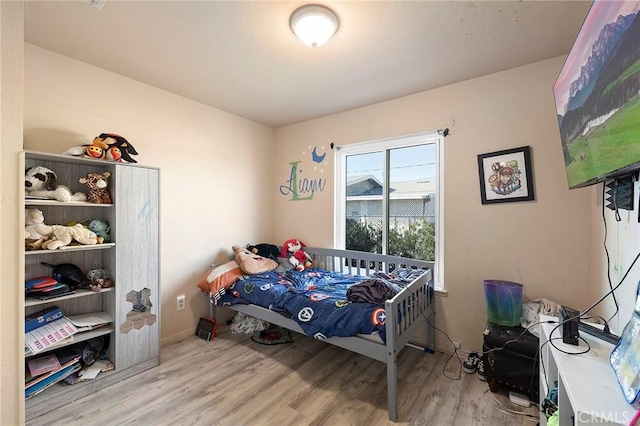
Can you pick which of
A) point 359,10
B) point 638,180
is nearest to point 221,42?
point 359,10

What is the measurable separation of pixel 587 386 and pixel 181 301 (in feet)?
9.88

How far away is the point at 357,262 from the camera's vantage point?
300cm

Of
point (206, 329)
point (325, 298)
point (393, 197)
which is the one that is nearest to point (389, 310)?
point (325, 298)

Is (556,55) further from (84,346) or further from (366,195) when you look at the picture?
(84,346)

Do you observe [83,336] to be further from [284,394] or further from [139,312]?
[284,394]

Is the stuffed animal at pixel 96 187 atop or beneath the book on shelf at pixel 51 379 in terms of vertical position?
atop

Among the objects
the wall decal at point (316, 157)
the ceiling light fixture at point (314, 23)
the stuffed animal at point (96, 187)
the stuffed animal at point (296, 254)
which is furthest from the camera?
the wall decal at point (316, 157)

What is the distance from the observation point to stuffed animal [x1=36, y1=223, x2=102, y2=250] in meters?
1.73

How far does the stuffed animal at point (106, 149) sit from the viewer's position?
1.92 meters

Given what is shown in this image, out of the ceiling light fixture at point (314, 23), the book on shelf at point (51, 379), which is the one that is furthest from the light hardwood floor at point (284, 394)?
the ceiling light fixture at point (314, 23)

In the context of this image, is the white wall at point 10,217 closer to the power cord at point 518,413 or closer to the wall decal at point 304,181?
the wall decal at point 304,181

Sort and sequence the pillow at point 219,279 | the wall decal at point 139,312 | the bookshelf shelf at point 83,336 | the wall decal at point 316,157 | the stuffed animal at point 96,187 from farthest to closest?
the wall decal at point 316,157 < the pillow at point 219,279 < the wall decal at point 139,312 < the stuffed animal at point 96,187 < the bookshelf shelf at point 83,336

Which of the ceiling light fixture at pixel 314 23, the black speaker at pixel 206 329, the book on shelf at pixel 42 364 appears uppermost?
the ceiling light fixture at pixel 314 23

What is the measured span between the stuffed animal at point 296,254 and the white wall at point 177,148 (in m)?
0.49
